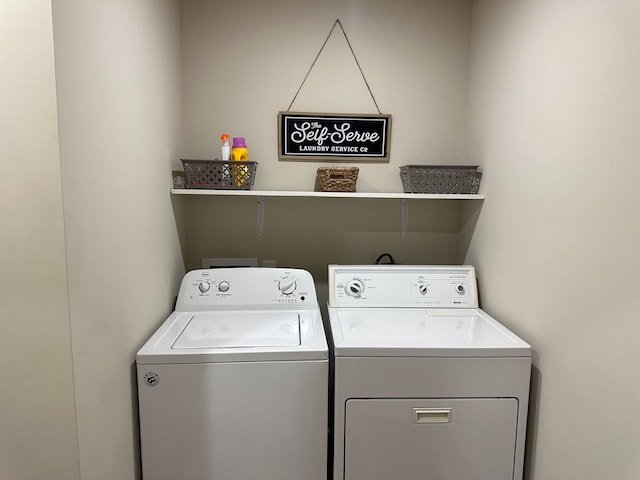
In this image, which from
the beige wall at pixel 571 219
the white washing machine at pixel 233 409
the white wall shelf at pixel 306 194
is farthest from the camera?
the white wall shelf at pixel 306 194

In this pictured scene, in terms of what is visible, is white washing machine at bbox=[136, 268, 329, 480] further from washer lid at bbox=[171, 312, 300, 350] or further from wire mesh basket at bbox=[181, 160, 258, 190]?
wire mesh basket at bbox=[181, 160, 258, 190]

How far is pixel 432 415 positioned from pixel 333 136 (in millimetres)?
1345

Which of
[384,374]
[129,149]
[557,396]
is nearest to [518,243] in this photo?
[557,396]

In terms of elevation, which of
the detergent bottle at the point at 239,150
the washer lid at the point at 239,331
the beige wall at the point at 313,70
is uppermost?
the beige wall at the point at 313,70

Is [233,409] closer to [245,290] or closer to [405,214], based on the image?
[245,290]

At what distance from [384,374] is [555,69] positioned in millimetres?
1164

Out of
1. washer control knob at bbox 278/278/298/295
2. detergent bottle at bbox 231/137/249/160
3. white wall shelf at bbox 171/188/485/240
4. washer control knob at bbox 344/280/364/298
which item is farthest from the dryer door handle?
detergent bottle at bbox 231/137/249/160

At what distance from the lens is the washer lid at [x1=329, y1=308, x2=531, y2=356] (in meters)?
1.35

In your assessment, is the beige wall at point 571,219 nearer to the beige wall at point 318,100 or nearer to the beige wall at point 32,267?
the beige wall at point 318,100

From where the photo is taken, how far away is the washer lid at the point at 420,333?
135 centimetres

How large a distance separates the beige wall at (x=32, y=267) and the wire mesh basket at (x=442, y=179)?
1439 millimetres

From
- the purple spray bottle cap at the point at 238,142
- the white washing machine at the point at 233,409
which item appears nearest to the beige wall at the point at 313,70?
the purple spray bottle cap at the point at 238,142

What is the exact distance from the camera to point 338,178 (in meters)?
1.86

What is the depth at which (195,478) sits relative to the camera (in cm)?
136
